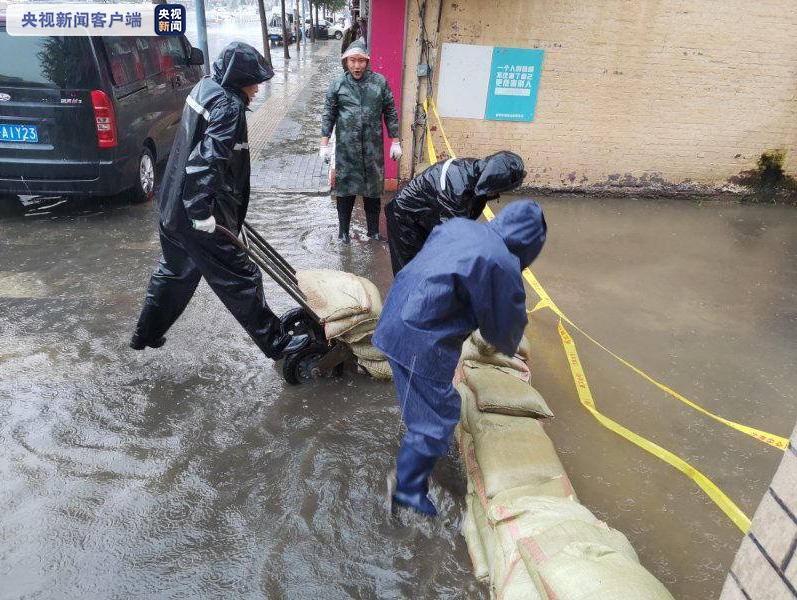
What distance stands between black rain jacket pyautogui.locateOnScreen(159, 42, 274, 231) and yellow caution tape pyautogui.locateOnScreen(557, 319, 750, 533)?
2262mm

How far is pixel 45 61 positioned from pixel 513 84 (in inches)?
185

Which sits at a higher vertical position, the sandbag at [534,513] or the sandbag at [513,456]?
the sandbag at [534,513]

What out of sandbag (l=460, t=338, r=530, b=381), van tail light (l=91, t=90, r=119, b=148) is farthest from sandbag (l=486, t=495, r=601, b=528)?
van tail light (l=91, t=90, r=119, b=148)

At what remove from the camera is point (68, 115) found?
516cm

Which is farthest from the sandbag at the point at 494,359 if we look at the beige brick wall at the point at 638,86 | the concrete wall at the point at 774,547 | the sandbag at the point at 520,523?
the beige brick wall at the point at 638,86

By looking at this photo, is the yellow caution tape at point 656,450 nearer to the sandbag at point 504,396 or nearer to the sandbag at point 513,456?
the sandbag at point 504,396

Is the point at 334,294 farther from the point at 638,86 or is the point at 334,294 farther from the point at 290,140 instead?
the point at 290,140

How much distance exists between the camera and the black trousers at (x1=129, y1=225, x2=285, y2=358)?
311cm

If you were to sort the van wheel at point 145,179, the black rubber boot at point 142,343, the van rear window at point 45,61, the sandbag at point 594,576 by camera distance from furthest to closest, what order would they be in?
the van wheel at point 145,179 < the van rear window at point 45,61 < the black rubber boot at point 142,343 < the sandbag at point 594,576

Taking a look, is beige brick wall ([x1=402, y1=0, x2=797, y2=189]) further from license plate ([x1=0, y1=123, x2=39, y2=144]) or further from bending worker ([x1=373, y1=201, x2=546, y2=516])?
bending worker ([x1=373, y1=201, x2=546, y2=516])

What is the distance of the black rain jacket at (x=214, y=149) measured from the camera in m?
2.92

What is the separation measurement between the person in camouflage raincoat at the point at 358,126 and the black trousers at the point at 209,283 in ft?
7.27

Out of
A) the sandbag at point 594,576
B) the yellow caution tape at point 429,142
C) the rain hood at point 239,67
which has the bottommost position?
the sandbag at point 594,576

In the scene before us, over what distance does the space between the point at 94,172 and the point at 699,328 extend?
5.32 m
